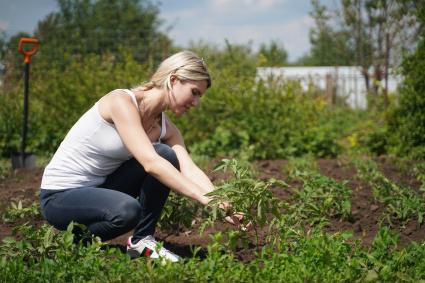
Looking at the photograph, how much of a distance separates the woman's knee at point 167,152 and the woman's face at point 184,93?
391mm

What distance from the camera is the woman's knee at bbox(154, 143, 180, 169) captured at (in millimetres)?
3979

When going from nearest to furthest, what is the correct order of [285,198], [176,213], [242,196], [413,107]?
[242,196] < [176,213] < [285,198] < [413,107]

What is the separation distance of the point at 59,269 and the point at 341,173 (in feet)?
14.9

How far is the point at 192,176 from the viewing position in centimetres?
393

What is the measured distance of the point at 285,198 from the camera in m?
5.54

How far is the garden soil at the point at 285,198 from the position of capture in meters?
4.40

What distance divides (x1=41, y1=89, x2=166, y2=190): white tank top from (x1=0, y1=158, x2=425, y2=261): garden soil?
737mm

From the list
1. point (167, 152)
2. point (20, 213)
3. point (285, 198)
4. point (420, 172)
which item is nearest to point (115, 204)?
point (167, 152)

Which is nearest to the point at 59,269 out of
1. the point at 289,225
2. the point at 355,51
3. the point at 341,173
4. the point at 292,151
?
the point at 289,225

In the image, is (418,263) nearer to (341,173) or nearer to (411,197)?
(411,197)

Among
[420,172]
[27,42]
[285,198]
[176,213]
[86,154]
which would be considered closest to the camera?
[86,154]

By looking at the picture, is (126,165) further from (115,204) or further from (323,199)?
(323,199)

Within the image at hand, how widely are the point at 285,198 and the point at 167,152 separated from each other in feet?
5.92

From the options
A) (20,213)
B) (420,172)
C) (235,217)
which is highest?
(235,217)
